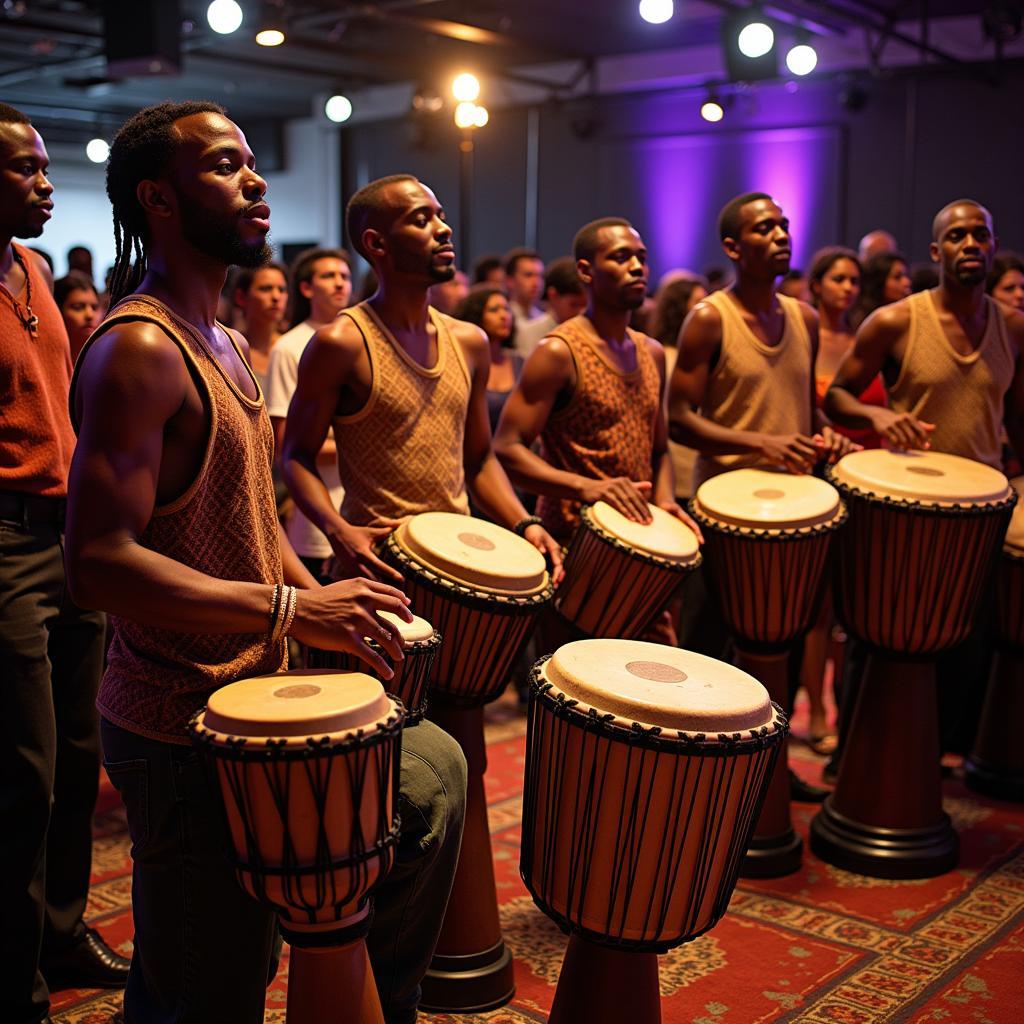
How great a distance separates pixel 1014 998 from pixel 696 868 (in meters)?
1.17

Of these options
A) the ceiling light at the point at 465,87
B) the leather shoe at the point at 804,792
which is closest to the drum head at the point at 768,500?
the leather shoe at the point at 804,792

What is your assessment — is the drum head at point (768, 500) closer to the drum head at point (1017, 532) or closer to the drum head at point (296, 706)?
the drum head at point (1017, 532)

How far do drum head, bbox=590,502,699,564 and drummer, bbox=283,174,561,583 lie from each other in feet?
0.62

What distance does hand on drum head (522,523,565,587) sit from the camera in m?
3.20

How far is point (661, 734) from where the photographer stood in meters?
2.19

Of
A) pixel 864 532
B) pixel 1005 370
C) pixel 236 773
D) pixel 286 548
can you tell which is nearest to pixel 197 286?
pixel 286 548

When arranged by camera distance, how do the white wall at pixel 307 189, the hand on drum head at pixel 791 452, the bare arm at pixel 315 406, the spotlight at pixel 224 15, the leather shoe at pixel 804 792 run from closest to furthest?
the bare arm at pixel 315 406 → the hand on drum head at pixel 791 452 → the leather shoe at pixel 804 792 → the spotlight at pixel 224 15 → the white wall at pixel 307 189

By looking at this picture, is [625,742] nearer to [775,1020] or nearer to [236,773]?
[236,773]

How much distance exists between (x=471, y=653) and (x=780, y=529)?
3.60 feet

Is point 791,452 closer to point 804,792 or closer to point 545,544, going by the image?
point 545,544

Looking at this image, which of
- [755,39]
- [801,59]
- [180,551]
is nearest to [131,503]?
[180,551]

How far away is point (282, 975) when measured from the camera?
10.0 feet

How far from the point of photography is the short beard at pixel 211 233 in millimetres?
2057

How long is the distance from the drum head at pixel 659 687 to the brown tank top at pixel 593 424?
1.23 m
